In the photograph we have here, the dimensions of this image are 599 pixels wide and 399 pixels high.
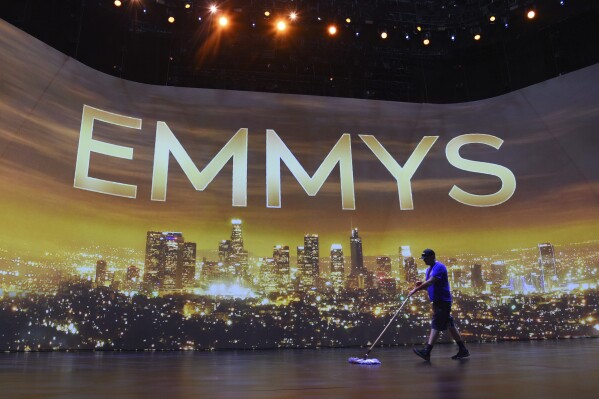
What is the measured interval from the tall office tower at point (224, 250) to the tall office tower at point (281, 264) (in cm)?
71

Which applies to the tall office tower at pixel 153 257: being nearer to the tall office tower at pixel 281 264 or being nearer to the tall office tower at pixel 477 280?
the tall office tower at pixel 281 264

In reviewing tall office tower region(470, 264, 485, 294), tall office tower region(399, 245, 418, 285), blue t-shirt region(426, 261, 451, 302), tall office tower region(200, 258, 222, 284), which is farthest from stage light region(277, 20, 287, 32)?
tall office tower region(470, 264, 485, 294)

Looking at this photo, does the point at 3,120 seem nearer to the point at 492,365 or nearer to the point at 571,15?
the point at 492,365

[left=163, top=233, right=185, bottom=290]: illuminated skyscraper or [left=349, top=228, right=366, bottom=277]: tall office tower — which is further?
[left=349, top=228, right=366, bottom=277]: tall office tower

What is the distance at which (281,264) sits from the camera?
23.0 ft

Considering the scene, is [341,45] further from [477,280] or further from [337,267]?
[477,280]

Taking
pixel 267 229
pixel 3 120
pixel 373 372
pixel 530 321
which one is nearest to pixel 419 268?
pixel 530 321

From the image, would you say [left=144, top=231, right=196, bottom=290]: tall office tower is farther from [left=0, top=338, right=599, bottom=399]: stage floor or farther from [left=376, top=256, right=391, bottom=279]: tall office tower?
[left=376, top=256, right=391, bottom=279]: tall office tower

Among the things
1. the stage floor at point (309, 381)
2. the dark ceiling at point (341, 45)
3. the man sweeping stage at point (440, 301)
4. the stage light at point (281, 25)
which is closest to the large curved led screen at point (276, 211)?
the dark ceiling at point (341, 45)

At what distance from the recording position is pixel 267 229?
7.11 metres

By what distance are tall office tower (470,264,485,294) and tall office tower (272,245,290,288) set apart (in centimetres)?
310

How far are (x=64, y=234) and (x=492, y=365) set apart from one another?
549 cm

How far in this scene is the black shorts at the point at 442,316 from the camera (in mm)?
4426

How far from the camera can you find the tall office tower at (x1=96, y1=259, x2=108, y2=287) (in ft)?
20.4
